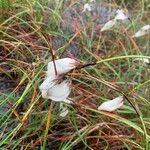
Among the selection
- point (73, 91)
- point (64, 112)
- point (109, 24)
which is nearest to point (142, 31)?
point (109, 24)

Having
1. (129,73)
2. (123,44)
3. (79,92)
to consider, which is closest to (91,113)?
(79,92)

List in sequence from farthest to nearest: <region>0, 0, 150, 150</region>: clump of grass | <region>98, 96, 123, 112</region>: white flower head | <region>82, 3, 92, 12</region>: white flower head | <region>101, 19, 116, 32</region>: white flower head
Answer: <region>82, 3, 92, 12</region>: white flower head → <region>101, 19, 116, 32</region>: white flower head → <region>0, 0, 150, 150</region>: clump of grass → <region>98, 96, 123, 112</region>: white flower head

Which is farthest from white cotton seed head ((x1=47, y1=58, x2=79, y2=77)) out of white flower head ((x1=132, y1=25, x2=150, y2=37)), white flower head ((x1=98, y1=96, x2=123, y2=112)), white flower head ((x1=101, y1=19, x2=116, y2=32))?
white flower head ((x1=132, y1=25, x2=150, y2=37))

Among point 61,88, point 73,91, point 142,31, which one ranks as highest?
point 61,88

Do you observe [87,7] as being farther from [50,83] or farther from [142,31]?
[50,83]

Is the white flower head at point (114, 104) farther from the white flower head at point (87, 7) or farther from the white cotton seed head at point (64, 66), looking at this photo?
the white flower head at point (87, 7)

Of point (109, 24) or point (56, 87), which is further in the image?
point (109, 24)

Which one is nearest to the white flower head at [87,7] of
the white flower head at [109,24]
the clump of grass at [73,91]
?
the clump of grass at [73,91]

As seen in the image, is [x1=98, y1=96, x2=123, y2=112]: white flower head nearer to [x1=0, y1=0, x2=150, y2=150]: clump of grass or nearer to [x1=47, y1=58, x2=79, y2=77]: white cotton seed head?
[x1=0, y1=0, x2=150, y2=150]: clump of grass
